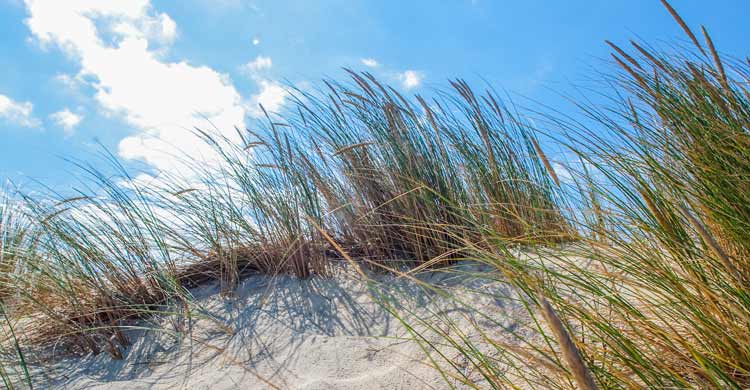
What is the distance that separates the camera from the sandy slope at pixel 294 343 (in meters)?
1.75

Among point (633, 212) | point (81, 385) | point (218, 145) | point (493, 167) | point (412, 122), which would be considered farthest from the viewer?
point (218, 145)

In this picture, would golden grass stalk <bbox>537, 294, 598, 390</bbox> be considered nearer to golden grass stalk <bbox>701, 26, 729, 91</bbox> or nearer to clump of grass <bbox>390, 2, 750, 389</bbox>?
clump of grass <bbox>390, 2, 750, 389</bbox>

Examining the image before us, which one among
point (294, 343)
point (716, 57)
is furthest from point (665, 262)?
point (294, 343)

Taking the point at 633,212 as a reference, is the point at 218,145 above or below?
above

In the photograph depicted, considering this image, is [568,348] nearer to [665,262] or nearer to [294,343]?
[665,262]

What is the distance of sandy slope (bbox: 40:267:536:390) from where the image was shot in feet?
5.74

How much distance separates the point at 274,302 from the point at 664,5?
214 centimetres

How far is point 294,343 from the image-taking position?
2053mm

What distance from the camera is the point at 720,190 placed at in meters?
1.33

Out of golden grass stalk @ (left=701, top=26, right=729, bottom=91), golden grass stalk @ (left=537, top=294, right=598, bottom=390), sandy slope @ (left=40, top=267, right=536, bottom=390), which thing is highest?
golden grass stalk @ (left=701, top=26, right=729, bottom=91)

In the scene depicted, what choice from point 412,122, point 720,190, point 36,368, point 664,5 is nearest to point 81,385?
point 36,368

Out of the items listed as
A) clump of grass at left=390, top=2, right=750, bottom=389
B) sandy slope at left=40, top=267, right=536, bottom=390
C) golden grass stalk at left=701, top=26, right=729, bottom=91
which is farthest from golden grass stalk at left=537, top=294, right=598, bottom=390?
golden grass stalk at left=701, top=26, right=729, bottom=91

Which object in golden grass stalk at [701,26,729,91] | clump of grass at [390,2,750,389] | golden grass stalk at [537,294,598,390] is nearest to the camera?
golden grass stalk at [537,294,598,390]

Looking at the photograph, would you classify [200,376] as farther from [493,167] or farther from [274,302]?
[493,167]
